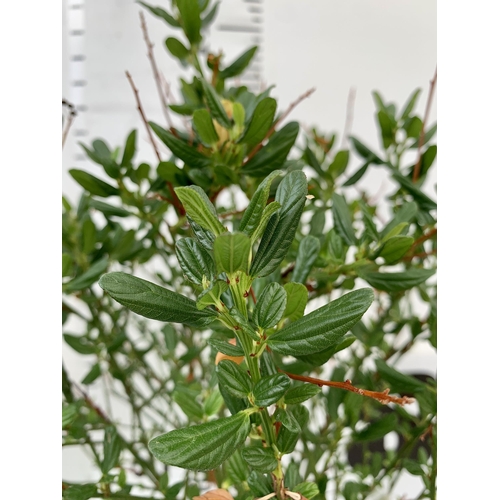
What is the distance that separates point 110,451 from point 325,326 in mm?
227

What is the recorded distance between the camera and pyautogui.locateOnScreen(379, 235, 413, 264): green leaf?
31cm

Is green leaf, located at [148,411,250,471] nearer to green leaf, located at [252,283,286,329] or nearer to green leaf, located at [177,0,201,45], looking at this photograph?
green leaf, located at [252,283,286,329]

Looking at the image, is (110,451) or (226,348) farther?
(110,451)

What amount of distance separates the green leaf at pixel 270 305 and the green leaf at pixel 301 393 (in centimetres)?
4

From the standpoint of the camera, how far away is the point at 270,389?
203mm

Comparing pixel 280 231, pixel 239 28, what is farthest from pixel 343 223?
pixel 239 28

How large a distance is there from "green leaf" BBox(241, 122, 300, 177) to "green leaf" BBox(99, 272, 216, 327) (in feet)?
0.54

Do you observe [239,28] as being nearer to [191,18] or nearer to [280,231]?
[191,18]

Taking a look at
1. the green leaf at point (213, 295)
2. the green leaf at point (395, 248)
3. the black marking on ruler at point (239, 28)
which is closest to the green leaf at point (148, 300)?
the green leaf at point (213, 295)

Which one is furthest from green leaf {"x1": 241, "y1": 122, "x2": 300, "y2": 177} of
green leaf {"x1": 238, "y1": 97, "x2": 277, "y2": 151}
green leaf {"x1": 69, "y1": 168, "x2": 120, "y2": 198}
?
green leaf {"x1": 69, "y1": 168, "x2": 120, "y2": 198}

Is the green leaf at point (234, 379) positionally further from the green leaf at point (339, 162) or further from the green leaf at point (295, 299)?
the green leaf at point (339, 162)

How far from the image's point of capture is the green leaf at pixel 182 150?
34 centimetres
